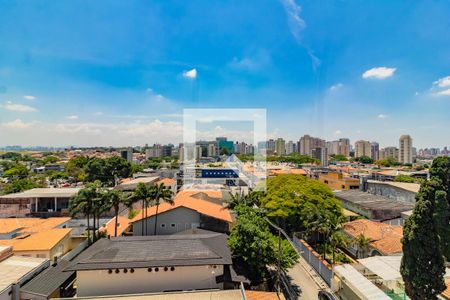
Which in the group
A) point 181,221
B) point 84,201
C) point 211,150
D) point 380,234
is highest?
point 211,150

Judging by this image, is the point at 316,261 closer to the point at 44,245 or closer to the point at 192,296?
the point at 192,296

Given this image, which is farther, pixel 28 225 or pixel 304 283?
pixel 28 225

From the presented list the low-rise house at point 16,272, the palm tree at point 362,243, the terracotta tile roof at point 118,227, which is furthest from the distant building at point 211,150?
the low-rise house at point 16,272

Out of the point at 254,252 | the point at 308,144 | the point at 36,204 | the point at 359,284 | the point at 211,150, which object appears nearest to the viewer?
the point at 359,284

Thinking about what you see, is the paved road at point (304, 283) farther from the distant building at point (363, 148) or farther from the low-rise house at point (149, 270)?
the distant building at point (363, 148)

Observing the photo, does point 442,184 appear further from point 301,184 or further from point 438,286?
point 301,184

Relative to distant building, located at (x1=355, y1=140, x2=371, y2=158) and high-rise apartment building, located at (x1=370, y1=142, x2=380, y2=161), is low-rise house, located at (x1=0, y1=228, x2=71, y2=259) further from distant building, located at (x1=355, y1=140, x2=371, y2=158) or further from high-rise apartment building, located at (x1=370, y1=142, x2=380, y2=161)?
high-rise apartment building, located at (x1=370, y1=142, x2=380, y2=161)

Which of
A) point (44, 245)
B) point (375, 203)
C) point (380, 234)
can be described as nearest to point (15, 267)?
point (44, 245)

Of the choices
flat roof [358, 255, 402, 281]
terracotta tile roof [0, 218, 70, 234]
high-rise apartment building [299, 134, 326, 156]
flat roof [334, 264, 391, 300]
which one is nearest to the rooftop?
flat roof [334, 264, 391, 300]
